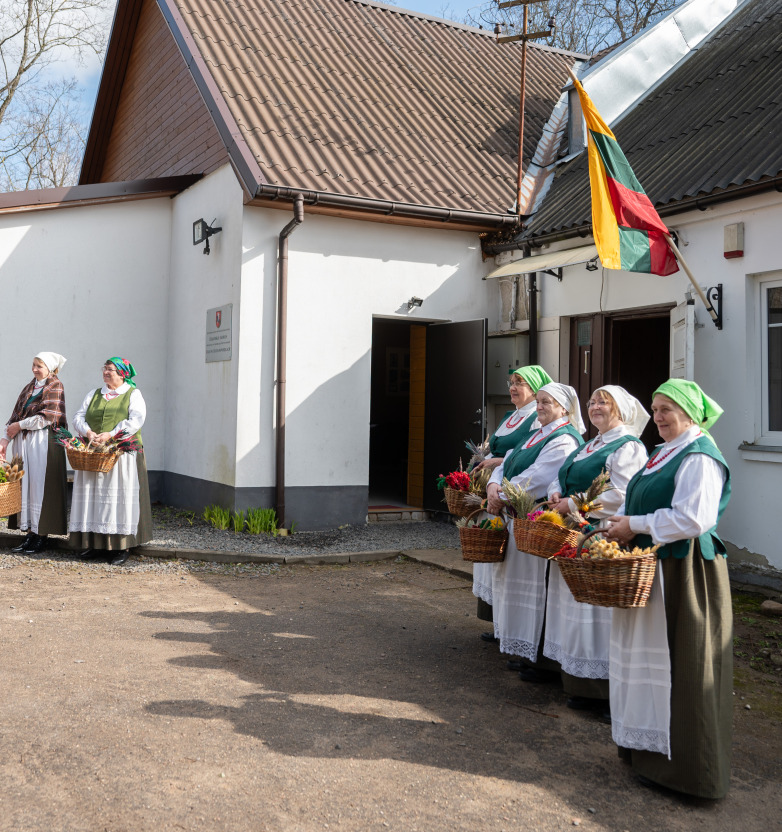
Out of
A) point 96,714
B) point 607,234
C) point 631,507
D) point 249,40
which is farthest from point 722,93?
point 96,714

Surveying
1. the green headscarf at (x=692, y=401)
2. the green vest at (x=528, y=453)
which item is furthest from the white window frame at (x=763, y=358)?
the green headscarf at (x=692, y=401)

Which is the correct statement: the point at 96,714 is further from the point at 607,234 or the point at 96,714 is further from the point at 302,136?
the point at 302,136

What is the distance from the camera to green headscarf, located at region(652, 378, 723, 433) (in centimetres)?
395

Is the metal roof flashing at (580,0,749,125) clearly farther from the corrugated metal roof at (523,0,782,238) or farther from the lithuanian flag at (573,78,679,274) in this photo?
the lithuanian flag at (573,78,679,274)

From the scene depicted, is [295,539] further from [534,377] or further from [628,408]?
[628,408]

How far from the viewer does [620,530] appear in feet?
13.1

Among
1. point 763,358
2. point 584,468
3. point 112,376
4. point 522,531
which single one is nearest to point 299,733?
point 522,531

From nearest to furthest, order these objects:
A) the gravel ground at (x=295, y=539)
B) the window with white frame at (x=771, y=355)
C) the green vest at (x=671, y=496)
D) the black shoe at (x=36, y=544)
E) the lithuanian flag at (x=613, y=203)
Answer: the green vest at (x=671, y=496), the lithuanian flag at (x=613, y=203), the window with white frame at (x=771, y=355), the black shoe at (x=36, y=544), the gravel ground at (x=295, y=539)

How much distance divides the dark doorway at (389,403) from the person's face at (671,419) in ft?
34.7

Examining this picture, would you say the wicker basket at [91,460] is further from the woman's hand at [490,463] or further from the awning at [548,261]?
the awning at [548,261]

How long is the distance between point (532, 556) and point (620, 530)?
1.47 metres

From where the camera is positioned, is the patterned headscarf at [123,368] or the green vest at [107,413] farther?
the patterned headscarf at [123,368]

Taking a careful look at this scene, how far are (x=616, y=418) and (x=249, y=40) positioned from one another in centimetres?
934

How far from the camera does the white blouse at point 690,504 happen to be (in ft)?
12.3
